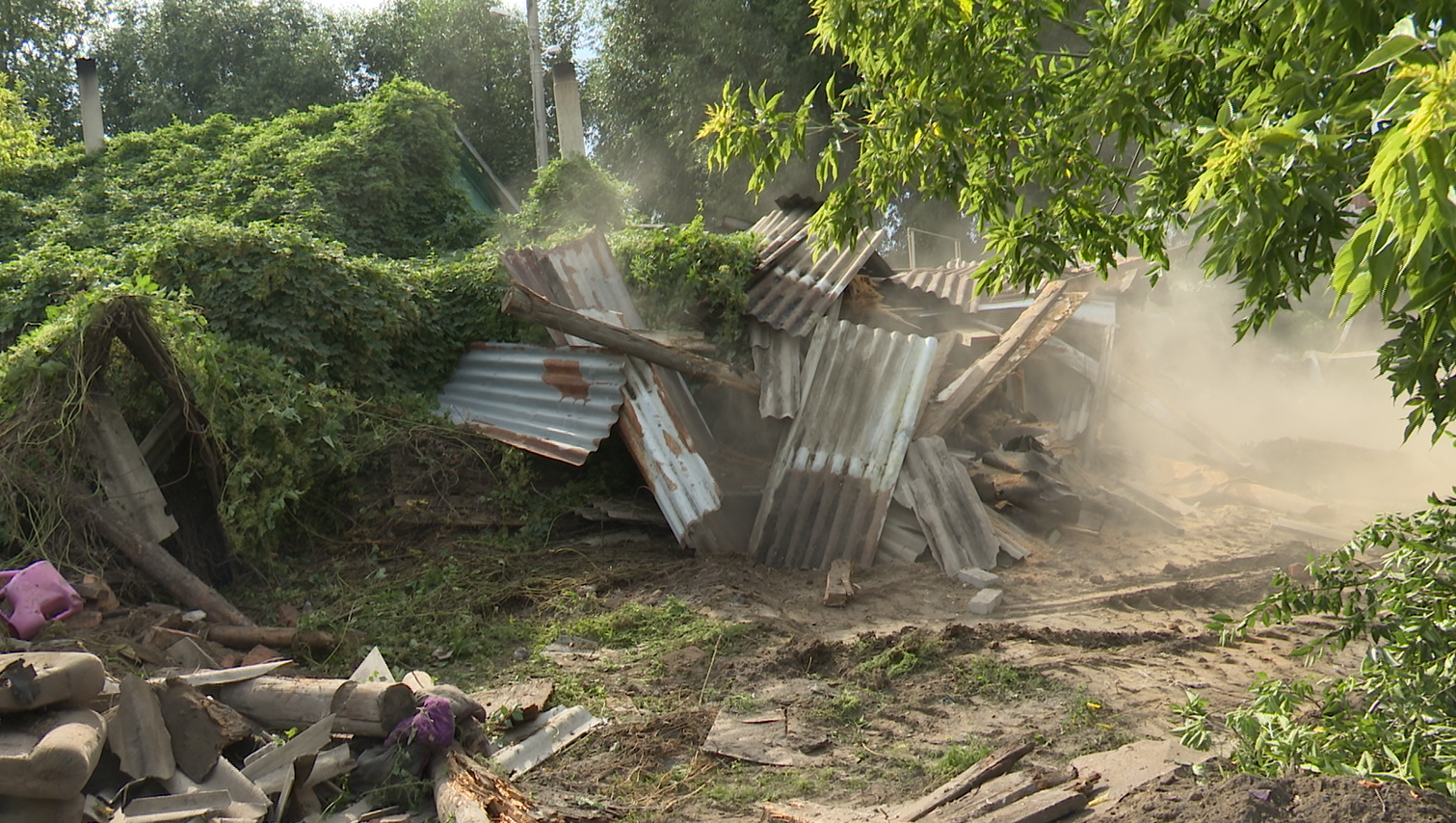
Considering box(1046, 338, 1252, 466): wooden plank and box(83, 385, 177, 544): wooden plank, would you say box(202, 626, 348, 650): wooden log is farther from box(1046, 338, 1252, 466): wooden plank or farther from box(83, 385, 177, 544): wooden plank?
box(1046, 338, 1252, 466): wooden plank

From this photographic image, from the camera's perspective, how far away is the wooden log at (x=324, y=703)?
4461mm

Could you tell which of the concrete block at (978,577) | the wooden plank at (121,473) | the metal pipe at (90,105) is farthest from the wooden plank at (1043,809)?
the metal pipe at (90,105)

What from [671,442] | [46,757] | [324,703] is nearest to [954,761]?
[324,703]

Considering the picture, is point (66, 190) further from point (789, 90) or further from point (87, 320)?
point (789, 90)

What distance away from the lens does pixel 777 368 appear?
9.13 metres

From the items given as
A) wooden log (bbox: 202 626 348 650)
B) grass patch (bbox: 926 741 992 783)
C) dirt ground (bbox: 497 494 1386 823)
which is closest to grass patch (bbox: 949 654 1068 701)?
dirt ground (bbox: 497 494 1386 823)

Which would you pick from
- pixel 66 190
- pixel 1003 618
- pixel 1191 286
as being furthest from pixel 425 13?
pixel 1003 618

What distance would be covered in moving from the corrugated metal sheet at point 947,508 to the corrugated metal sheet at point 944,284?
3.16m

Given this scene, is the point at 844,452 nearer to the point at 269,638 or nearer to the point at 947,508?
the point at 947,508

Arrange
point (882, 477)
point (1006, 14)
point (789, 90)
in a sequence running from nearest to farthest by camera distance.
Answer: point (1006, 14) → point (882, 477) → point (789, 90)

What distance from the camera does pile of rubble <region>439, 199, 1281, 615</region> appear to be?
823cm

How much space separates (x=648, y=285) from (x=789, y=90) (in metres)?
13.8

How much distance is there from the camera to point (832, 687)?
568cm

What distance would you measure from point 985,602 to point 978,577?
557mm
